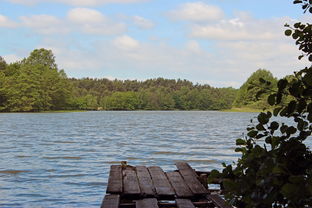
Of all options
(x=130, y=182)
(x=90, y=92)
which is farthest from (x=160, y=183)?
(x=90, y=92)

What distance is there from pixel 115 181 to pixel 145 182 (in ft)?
1.49

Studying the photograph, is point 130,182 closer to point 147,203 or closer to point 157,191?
point 157,191

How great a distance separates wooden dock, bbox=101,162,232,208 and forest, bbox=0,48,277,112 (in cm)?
5662

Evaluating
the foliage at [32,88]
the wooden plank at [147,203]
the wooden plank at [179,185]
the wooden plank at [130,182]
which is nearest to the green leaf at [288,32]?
the wooden plank at [147,203]

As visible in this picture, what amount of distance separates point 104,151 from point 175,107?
14424cm

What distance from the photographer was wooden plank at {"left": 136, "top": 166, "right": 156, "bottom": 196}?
6164 millimetres

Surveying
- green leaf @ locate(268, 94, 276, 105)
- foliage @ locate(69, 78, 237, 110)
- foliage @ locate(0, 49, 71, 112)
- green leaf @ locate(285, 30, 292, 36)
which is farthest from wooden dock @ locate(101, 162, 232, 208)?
foliage @ locate(69, 78, 237, 110)

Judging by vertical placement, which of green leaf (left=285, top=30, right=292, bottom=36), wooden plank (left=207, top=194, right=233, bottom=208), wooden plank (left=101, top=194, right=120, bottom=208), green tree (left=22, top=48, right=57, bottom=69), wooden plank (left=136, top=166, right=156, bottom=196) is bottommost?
wooden plank (left=207, top=194, right=233, bottom=208)

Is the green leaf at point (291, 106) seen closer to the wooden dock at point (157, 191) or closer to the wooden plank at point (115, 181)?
A: the wooden dock at point (157, 191)

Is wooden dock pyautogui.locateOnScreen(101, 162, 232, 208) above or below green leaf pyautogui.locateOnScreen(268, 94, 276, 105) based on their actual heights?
below

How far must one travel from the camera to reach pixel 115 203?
541 cm

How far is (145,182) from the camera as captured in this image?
691 cm

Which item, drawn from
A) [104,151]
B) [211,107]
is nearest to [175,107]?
[211,107]

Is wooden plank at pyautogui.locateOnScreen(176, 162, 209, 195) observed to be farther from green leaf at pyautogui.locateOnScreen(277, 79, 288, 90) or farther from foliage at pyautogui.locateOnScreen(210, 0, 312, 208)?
green leaf at pyautogui.locateOnScreen(277, 79, 288, 90)
